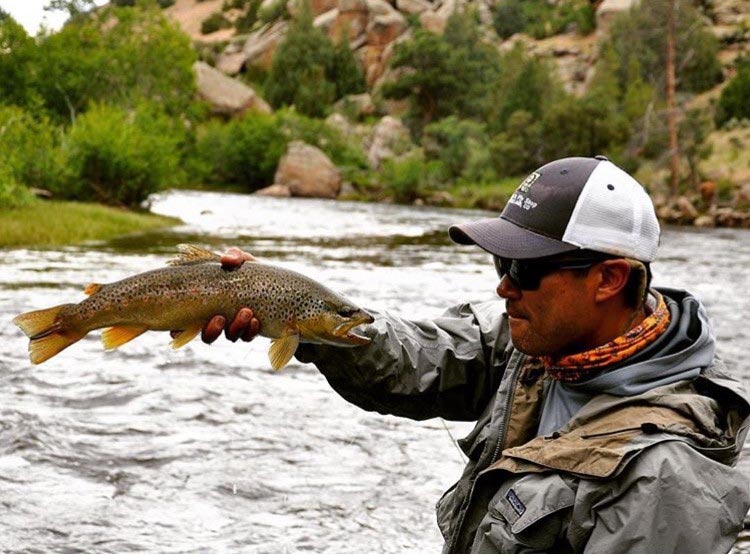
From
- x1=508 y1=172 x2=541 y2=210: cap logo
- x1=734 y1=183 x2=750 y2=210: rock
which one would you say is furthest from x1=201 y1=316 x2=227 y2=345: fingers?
x1=734 y1=183 x2=750 y2=210: rock

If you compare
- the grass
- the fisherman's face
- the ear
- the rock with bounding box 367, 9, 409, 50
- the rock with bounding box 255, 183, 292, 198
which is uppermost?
the rock with bounding box 367, 9, 409, 50

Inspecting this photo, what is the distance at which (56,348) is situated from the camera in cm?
348

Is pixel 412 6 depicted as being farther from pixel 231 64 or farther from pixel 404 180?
pixel 404 180

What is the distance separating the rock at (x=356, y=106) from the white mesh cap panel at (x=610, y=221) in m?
83.5

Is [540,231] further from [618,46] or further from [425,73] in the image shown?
[425,73]

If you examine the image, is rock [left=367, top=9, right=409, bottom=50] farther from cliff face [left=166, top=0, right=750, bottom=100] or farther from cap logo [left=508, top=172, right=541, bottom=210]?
cap logo [left=508, top=172, right=541, bottom=210]

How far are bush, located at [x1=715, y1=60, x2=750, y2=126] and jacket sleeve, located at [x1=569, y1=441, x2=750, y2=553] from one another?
181ft

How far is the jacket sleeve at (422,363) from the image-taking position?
10.5 ft

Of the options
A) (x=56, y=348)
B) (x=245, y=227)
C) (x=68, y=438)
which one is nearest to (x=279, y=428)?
(x=68, y=438)

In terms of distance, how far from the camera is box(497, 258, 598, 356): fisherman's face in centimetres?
267

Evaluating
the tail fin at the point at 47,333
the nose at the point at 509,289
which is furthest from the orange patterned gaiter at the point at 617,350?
the tail fin at the point at 47,333

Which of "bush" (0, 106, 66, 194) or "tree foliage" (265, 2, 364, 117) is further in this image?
"tree foliage" (265, 2, 364, 117)

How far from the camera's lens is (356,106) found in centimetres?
8712

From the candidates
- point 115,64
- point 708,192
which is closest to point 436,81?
point 115,64
